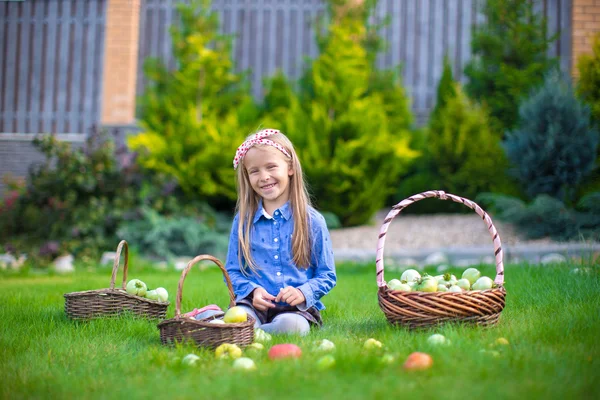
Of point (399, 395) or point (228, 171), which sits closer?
point (399, 395)

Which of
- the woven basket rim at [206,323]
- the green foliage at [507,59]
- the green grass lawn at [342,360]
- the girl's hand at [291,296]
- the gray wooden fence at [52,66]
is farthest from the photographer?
the gray wooden fence at [52,66]

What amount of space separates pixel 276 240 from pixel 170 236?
4.33 m

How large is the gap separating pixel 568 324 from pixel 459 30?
843 cm

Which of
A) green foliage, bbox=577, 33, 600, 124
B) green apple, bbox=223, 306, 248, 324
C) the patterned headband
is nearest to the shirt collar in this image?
the patterned headband

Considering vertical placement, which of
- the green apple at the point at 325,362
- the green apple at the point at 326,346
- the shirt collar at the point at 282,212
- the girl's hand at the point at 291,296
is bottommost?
the green apple at the point at 326,346

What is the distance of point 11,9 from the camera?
11.5 metres

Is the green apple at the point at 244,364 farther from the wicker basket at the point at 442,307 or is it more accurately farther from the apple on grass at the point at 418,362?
the wicker basket at the point at 442,307

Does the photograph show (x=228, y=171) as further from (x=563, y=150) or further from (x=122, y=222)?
(x=563, y=150)

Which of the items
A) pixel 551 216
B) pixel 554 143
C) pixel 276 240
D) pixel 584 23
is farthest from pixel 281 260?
pixel 584 23

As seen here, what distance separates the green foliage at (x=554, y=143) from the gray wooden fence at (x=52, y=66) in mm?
7588

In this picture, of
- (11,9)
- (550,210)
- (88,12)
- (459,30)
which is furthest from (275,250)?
(11,9)

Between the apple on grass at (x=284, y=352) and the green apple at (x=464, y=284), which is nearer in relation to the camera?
the apple on grass at (x=284, y=352)

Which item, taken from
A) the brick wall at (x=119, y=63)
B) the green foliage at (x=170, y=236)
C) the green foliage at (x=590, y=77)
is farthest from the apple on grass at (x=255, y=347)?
the brick wall at (x=119, y=63)

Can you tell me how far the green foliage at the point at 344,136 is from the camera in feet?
26.0
